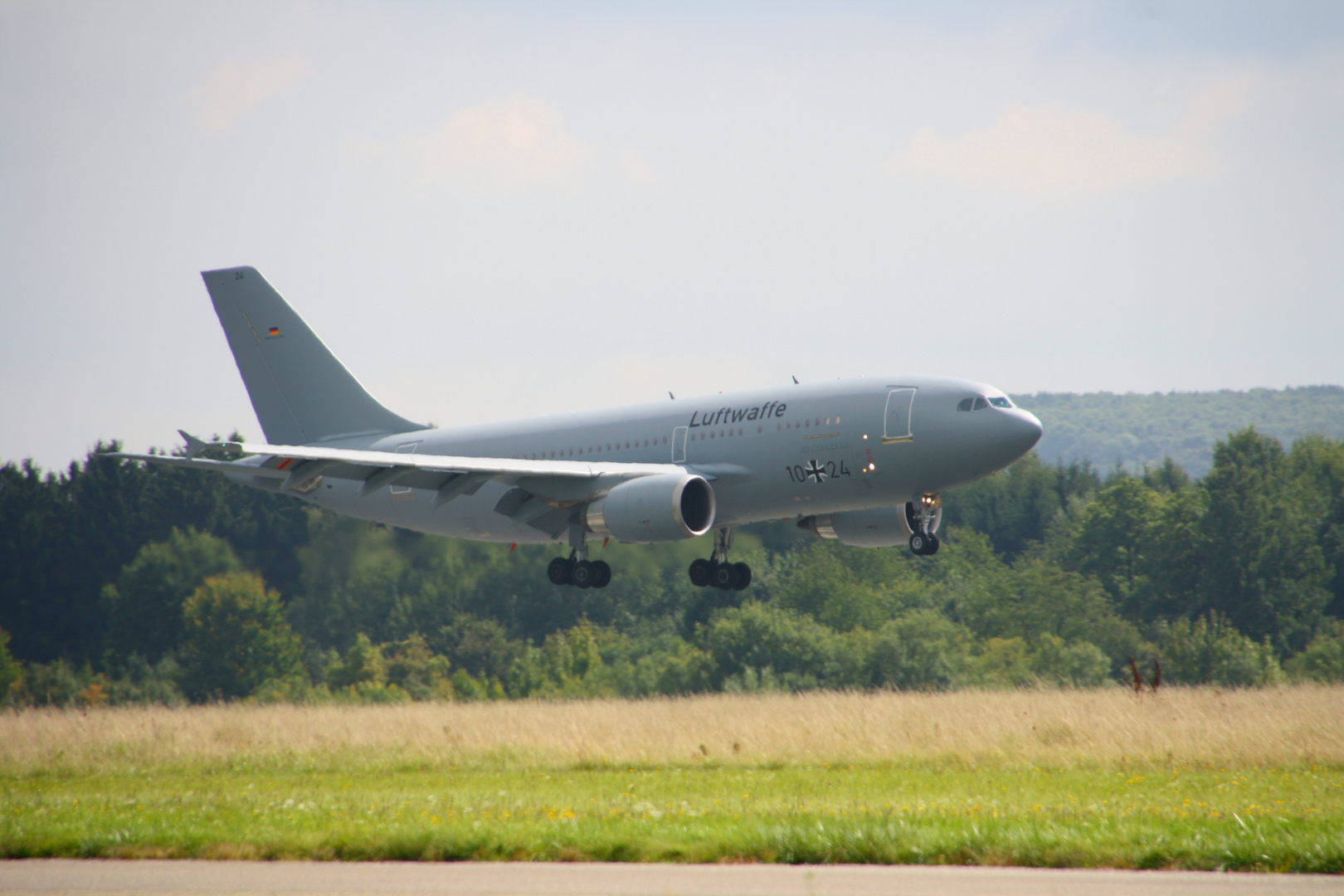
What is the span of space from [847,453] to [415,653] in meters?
54.5

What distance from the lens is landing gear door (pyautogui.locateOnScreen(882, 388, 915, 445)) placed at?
103ft

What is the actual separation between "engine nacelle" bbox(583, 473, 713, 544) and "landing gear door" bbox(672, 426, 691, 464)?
1.66 m

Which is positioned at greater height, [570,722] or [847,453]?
[847,453]

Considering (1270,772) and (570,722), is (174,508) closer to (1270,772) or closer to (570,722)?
(570,722)

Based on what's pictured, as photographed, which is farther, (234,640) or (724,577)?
(234,640)

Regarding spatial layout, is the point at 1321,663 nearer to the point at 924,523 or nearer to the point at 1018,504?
the point at 1018,504

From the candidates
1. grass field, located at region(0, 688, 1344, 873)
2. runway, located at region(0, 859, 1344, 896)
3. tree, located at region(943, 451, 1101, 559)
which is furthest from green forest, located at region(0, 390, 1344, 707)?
runway, located at region(0, 859, 1344, 896)

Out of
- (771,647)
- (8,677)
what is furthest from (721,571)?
(8,677)

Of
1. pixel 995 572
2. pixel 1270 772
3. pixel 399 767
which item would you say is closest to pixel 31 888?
pixel 399 767

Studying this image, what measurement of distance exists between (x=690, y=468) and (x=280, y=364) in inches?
678

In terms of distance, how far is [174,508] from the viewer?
92188mm

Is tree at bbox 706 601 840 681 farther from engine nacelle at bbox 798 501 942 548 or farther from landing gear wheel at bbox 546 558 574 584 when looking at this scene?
landing gear wheel at bbox 546 558 574 584

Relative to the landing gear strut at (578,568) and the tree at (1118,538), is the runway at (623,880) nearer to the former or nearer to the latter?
the landing gear strut at (578,568)

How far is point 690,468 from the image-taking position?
3444 centimetres
